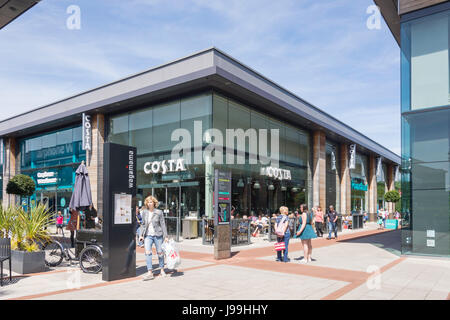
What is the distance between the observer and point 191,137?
19891 mm

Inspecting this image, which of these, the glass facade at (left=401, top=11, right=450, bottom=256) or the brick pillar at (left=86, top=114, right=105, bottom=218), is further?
the brick pillar at (left=86, top=114, right=105, bottom=218)

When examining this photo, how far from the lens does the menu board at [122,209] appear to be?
27.1 ft

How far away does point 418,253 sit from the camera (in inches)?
511

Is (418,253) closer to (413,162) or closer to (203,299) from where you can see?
(413,162)

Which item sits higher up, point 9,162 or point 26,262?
point 9,162

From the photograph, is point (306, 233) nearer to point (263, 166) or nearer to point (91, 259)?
point (91, 259)

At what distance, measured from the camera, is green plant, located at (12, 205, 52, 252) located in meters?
9.12

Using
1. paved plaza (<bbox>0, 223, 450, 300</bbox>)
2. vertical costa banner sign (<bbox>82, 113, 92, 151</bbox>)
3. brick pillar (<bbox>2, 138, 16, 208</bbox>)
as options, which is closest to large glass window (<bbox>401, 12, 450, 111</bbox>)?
paved plaza (<bbox>0, 223, 450, 300</bbox>)

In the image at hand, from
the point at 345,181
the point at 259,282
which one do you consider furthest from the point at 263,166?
the point at 259,282

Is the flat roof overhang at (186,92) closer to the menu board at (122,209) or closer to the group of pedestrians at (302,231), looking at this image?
the group of pedestrians at (302,231)

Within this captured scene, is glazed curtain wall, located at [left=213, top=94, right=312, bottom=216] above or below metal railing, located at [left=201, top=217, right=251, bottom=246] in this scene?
above

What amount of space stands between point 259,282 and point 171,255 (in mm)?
1990

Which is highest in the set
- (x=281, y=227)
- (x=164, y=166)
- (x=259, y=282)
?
(x=164, y=166)

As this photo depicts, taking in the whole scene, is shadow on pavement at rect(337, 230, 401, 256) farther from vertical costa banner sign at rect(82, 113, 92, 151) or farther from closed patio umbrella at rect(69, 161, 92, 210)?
vertical costa banner sign at rect(82, 113, 92, 151)
